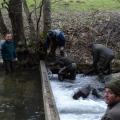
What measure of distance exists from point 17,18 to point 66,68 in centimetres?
452

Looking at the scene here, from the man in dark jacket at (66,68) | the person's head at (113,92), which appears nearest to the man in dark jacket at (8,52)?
the man in dark jacket at (66,68)

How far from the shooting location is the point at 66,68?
16750 millimetres

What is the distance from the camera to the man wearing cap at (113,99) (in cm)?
465

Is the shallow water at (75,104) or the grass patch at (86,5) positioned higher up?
the shallow water at (75,104)

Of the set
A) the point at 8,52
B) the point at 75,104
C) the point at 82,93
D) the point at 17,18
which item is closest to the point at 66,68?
the point at 82,93

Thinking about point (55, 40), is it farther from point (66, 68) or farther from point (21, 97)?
point (21, 97)

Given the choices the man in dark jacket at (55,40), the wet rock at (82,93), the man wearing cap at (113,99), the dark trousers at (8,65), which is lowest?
the dark trousers at (8,65)

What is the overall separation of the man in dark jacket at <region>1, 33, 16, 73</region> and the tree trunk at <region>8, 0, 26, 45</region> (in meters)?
1.81

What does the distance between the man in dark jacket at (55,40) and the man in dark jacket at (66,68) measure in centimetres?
125

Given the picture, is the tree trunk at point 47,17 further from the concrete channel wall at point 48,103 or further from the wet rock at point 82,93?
the wet rock at point 82,93

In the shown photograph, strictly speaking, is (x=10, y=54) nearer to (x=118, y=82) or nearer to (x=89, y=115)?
(x=89, y=115)

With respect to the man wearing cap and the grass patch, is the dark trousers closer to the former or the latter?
the grass patch

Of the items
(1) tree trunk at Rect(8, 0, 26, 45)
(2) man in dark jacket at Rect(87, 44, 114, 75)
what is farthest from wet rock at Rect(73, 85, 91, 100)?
(1) tree trunk at Rect(8, 0, 26, 45)

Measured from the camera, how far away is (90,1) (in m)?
30.7
